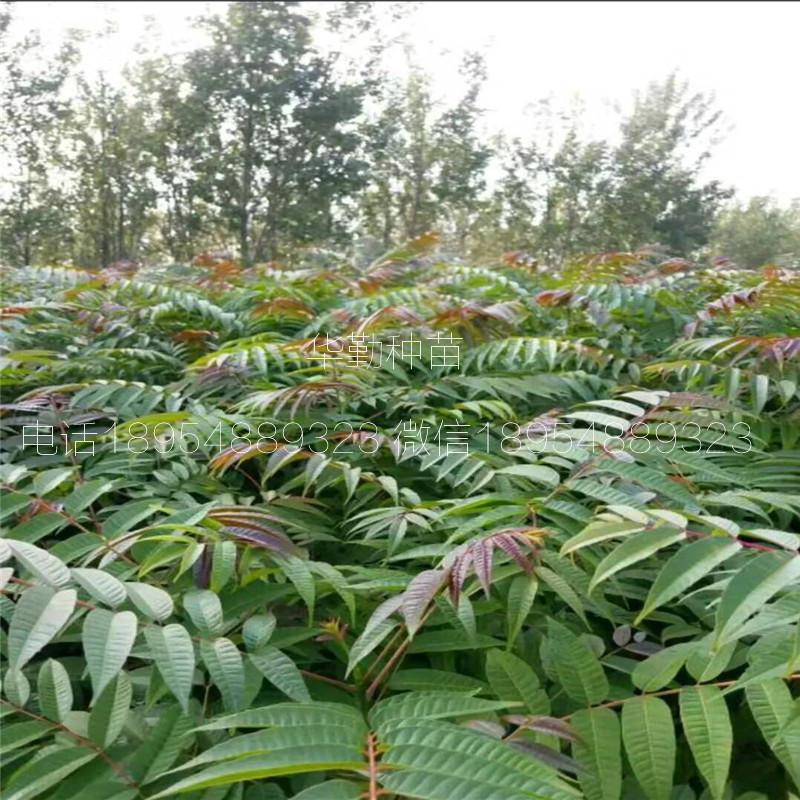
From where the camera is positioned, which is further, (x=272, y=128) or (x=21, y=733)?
(x=272, y=128)

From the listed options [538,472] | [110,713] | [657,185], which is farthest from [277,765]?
[657,185]

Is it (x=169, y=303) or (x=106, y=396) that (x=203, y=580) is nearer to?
(x=106, y=396)

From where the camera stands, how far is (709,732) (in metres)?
0.70

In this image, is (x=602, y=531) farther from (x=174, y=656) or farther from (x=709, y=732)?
(x=174, y=656)

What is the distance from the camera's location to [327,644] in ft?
3.04

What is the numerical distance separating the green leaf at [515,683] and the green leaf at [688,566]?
0.48 ft

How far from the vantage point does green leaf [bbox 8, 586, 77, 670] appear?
688 mm

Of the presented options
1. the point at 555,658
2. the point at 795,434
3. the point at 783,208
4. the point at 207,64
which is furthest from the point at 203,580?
the point at 207,64

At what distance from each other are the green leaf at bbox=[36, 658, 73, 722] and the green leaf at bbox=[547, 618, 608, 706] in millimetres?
517

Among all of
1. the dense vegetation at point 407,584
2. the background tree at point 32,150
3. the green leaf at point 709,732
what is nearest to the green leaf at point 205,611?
the dense vegetation at point 407,584

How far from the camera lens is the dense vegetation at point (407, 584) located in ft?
2.20

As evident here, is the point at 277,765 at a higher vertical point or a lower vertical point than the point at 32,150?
lower

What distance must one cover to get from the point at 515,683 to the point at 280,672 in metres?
0.25

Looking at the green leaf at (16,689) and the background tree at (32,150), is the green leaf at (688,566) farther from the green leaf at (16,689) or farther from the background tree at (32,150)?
the background tree at (32,150)
